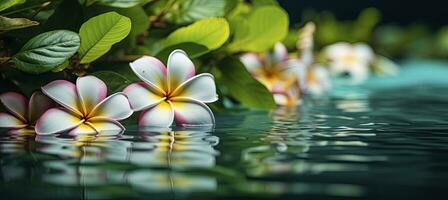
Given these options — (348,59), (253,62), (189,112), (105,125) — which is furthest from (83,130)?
(348,59)

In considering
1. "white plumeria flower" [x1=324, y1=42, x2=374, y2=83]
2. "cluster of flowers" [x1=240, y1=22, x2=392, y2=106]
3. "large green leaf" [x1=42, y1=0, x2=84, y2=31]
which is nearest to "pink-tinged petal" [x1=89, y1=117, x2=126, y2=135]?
"large green leaf" [x1=42, y1=0, x2=84, y2=31]

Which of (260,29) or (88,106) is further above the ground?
(260,29)

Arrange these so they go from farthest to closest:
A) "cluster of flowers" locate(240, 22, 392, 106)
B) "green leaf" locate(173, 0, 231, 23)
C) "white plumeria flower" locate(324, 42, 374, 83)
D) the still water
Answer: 1. "white plumeria flower" locate(324, 42, 374, 83)
2. "cluster of flowers" locate(240, 22, 392, 106)
3. "green leaf" locate(173, 0, 231, 23)
4. the still water

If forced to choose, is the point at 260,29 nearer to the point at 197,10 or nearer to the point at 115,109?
the point at 197,10

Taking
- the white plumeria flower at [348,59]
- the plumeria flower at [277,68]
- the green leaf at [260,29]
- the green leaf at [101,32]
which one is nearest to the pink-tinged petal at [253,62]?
the plumeria flower at [277,68]

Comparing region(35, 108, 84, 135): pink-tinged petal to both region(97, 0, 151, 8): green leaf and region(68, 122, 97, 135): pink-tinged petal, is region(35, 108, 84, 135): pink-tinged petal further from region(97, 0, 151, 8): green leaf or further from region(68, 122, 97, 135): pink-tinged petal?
region(97, 0, 151, 8): green leaf

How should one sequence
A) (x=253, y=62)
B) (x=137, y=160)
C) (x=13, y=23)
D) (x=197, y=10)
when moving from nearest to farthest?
1. (x=137, y=160)
2. (x=13, y=23)
3. (x=197, y=10)
4. (x=253, y=62)

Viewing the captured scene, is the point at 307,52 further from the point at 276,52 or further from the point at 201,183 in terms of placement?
the point at 201,183

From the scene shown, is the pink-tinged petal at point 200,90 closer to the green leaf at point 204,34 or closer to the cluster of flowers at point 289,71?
the green leaf at point 204,34
